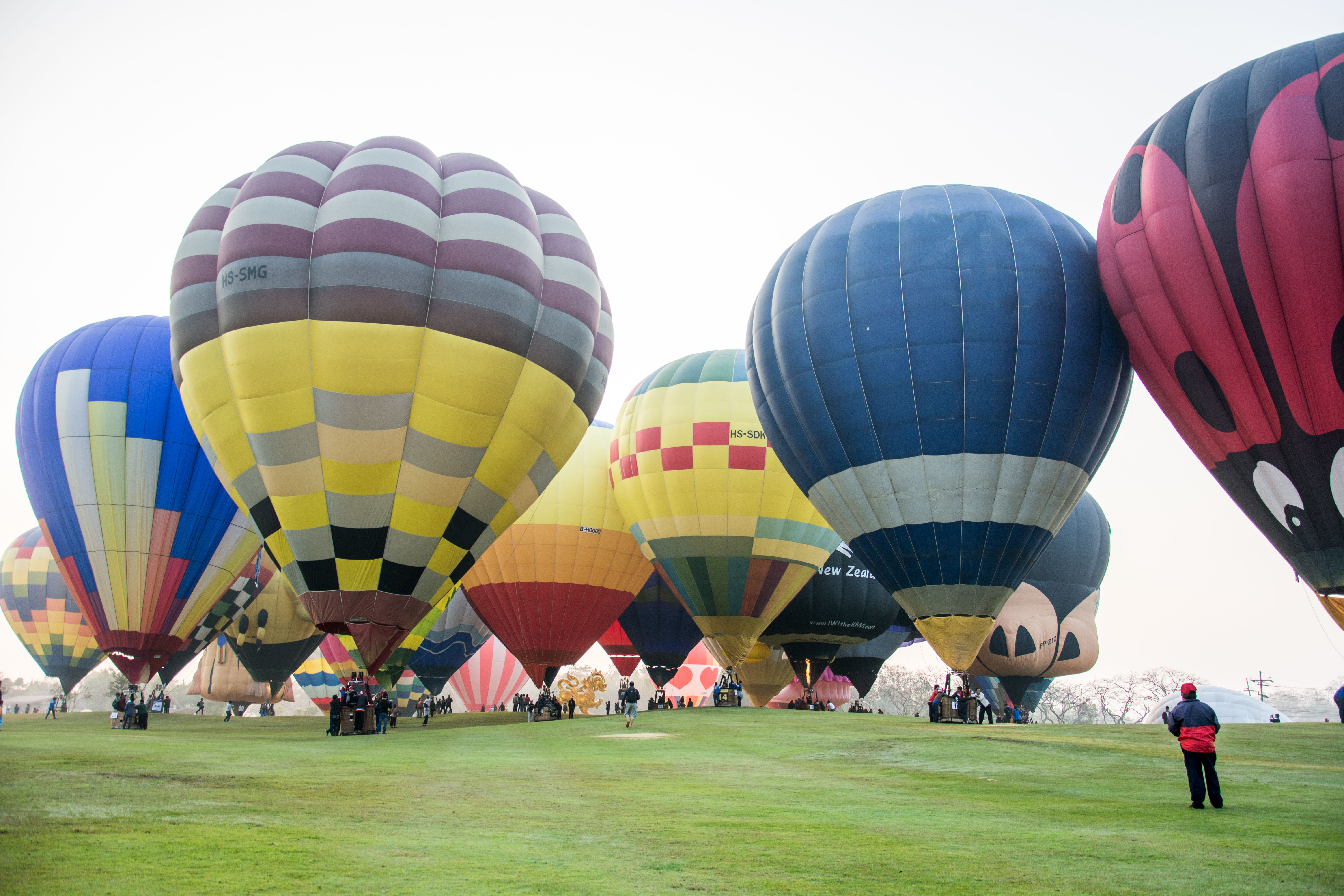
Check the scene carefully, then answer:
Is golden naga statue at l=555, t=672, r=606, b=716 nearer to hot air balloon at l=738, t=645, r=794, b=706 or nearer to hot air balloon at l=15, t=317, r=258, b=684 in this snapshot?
hot air balloon at l=738, t=645, r=794, b=706

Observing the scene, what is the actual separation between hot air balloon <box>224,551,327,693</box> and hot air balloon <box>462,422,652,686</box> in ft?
36.2

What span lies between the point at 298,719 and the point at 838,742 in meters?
19.6

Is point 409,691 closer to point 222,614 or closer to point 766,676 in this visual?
point 222,614

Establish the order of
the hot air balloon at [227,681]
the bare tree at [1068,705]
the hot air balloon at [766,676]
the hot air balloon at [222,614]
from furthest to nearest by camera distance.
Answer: the bare tree at [1068,705] < the hot air balloon at [227,681] < the hot air balloon at [766,676] < the hot air balloon at [222,614]

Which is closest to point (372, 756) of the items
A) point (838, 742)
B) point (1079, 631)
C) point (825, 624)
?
point (838, 742)

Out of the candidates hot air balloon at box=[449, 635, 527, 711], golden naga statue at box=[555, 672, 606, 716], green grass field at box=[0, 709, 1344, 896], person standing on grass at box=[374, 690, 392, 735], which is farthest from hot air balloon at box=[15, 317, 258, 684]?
hot air balloon at box=[449, 635, 527, 711]

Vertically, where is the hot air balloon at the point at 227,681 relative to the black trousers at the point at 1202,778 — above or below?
below

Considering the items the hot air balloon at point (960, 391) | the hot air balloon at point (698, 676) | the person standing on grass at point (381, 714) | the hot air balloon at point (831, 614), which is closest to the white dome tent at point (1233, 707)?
the hot air balloon at point (831, 614)

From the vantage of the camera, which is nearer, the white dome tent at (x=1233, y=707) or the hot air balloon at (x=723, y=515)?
the hot air balloon at (x=723, y=515)

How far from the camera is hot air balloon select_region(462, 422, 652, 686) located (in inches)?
1068

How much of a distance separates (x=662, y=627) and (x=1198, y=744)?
2567cm

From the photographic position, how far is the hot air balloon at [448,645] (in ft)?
121

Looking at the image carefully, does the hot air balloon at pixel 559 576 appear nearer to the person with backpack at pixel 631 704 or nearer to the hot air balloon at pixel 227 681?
the person with backpack at pixel 631 704

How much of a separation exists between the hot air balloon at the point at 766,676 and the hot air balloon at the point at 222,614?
55.3ft
